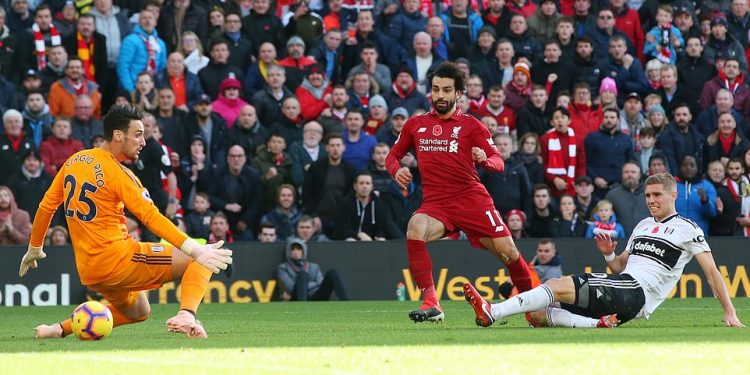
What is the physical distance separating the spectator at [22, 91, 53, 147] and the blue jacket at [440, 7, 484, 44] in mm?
6394

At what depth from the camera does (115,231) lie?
9969mm

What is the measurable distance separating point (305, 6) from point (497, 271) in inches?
216

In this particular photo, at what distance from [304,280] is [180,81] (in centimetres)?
370

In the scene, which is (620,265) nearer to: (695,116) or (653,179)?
(653,179)

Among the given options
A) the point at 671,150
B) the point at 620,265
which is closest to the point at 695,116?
the point at 671,150

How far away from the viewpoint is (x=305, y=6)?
69.4 ft

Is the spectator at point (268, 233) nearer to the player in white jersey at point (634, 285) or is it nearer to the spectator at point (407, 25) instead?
the spectator at point (407, 25)

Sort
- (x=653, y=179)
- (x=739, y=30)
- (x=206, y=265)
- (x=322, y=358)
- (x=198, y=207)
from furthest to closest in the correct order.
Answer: (x=739, y=30), (x=198, y=207), (x=653, y=179), (x=206, y=265), (x=322, y=358)

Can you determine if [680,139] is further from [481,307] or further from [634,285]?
[481,307]

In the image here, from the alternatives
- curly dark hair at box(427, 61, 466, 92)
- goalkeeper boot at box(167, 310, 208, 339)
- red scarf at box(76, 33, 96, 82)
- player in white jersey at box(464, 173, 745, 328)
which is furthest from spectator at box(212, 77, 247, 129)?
goalkeeper boot at box(167, 310, 208, 339)

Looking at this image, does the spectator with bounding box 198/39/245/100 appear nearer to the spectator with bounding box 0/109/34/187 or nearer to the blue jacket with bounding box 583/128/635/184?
the spectator with bounding box 0/109/34/187

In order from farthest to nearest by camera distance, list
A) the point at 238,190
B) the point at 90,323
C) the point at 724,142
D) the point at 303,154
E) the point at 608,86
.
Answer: the point at 608,86
the point at 724,142
the point at 303,154
the point at 238,190
the point at 90,323

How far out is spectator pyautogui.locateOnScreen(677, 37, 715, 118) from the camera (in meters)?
21.8

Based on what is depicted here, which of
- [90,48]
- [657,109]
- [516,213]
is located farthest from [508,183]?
[90,48]
